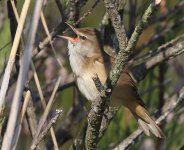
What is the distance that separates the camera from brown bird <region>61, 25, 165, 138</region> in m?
2.89

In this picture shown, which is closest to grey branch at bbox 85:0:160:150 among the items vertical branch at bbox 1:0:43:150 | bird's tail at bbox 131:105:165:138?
vertical branch at bbox 1:0:43:150

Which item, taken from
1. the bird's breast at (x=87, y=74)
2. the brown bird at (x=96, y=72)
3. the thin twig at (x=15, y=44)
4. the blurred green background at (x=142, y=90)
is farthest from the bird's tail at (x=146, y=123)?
the thin twig at (x=15, y=44)

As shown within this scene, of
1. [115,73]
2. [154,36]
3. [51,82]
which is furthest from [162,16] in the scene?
[115,73]

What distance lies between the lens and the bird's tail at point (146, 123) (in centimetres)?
283

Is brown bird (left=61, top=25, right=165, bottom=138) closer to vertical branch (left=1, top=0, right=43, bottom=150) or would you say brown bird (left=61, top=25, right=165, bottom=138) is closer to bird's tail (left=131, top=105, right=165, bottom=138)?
bird's tail (left=131, top=105, right=165, bottom=138)

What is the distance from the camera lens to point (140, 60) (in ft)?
9.64

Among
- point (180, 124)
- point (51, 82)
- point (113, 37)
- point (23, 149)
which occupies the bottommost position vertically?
point (180, 124)

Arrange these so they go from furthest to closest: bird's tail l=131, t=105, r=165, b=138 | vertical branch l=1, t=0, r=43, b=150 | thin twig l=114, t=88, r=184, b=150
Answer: bird's tail l=131, t=105, r=165, b=138 → thin twig l=114, t=88, r=184, b=150 → vertical branch l=1, t=0, r=43, b=150

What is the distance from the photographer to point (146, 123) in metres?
2.90

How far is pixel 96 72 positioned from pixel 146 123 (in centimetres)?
36

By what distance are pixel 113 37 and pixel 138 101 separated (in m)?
0.46

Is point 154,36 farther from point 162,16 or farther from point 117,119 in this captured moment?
point 117,119

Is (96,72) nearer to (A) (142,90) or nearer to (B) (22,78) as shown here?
(A) (142,90)

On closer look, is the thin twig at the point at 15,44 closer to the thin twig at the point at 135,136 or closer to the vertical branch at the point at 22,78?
the vertical branch at the point at 22,78
